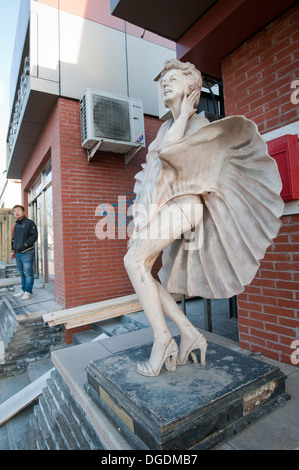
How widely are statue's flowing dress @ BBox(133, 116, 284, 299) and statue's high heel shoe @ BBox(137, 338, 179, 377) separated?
0.41 metres

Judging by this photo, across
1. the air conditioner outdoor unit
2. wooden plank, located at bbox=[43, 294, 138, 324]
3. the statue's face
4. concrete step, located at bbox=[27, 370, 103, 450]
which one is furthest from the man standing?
the statue's face

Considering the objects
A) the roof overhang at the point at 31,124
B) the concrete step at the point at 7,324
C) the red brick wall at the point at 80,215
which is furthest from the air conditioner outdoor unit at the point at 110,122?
the concrete step at the point at 7,324

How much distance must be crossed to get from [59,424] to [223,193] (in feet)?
6.75

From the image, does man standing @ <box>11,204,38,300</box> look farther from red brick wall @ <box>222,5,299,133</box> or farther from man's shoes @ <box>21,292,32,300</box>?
red brick wall @ <box>222,5,299,133</box>

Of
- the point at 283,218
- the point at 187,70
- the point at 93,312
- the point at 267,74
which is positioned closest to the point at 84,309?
the point at 93,312

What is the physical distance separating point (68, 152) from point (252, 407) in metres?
4.35

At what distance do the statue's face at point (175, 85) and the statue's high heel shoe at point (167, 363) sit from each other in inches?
60.8

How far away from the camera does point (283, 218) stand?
233cm

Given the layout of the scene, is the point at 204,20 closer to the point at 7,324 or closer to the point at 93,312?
the point at 93,312

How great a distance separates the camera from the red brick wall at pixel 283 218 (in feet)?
7.39

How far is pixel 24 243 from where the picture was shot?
5219 mm

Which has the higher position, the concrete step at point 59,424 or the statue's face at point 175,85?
the statue's face at point 175,85

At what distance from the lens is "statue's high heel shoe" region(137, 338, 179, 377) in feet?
5.65

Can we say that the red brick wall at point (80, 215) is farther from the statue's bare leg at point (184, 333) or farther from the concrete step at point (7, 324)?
the statue's bare leg at point (184, 333)
